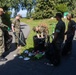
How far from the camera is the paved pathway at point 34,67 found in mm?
9359

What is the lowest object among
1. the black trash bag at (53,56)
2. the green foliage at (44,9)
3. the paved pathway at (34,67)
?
the green foliage at (44,9)

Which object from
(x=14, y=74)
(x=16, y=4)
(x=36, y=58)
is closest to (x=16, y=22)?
(x=36, y=58)

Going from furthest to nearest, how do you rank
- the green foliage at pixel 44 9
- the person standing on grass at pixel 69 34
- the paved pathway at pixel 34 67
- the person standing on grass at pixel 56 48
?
the green foliage at pixel 44 9, the person standing on grass at pixel 69 34, the person standing on grass at pixel 56 48, the paved pathway at pixel 34 67

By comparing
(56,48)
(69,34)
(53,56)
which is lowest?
(53,56)

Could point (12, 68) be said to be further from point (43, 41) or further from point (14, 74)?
point (43, 41)

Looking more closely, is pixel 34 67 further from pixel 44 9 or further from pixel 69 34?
pixel 44 9

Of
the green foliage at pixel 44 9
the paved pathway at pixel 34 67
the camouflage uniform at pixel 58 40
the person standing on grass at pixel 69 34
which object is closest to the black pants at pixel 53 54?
the camouflage uniform at pixel 58 40

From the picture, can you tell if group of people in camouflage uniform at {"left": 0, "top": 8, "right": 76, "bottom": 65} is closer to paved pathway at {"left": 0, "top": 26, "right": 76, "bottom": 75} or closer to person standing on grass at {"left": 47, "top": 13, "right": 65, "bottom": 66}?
person standing on grass at {"left": 47, "top": 13, "right": 65, "bottom": 66}

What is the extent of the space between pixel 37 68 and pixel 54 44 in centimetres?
111

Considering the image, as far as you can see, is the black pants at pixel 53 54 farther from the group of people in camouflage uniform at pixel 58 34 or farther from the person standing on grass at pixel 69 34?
the person standing on grass at pixel 69 34

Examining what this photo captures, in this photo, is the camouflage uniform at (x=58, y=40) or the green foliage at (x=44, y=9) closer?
the camouflage uniform at (x=58, y=40)

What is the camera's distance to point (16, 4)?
2643 inches

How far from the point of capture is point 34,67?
10.1 metres

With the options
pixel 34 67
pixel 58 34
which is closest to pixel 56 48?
pixel 58 34
